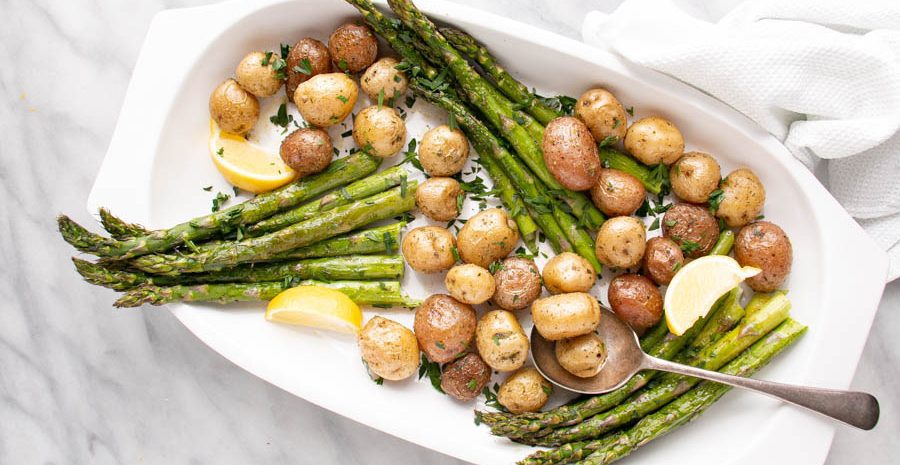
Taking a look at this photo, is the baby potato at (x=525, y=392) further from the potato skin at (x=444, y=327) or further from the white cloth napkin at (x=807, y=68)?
the white cloth napkin at (x=807, y=68)

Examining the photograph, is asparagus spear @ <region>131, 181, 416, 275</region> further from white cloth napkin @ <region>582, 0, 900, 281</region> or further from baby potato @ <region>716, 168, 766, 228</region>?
baby potato @ <region>716, 168, 766, 228</region>

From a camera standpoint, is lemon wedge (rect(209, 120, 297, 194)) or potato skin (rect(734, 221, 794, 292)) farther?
lemon wedge (rect(209, 120, 297, 194))

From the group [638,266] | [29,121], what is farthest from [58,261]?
[638,266]

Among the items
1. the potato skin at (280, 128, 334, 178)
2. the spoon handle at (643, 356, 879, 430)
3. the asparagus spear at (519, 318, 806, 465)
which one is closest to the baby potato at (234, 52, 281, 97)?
the potato skin at (280, 128, 334, 178)

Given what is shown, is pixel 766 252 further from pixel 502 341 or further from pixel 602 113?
pixel 502 341

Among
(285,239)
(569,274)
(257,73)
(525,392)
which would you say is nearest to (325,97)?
(257,73)

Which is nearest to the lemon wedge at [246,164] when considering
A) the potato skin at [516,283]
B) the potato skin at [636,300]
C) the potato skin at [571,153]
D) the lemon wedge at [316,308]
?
the lemon wedge at [316,308]
